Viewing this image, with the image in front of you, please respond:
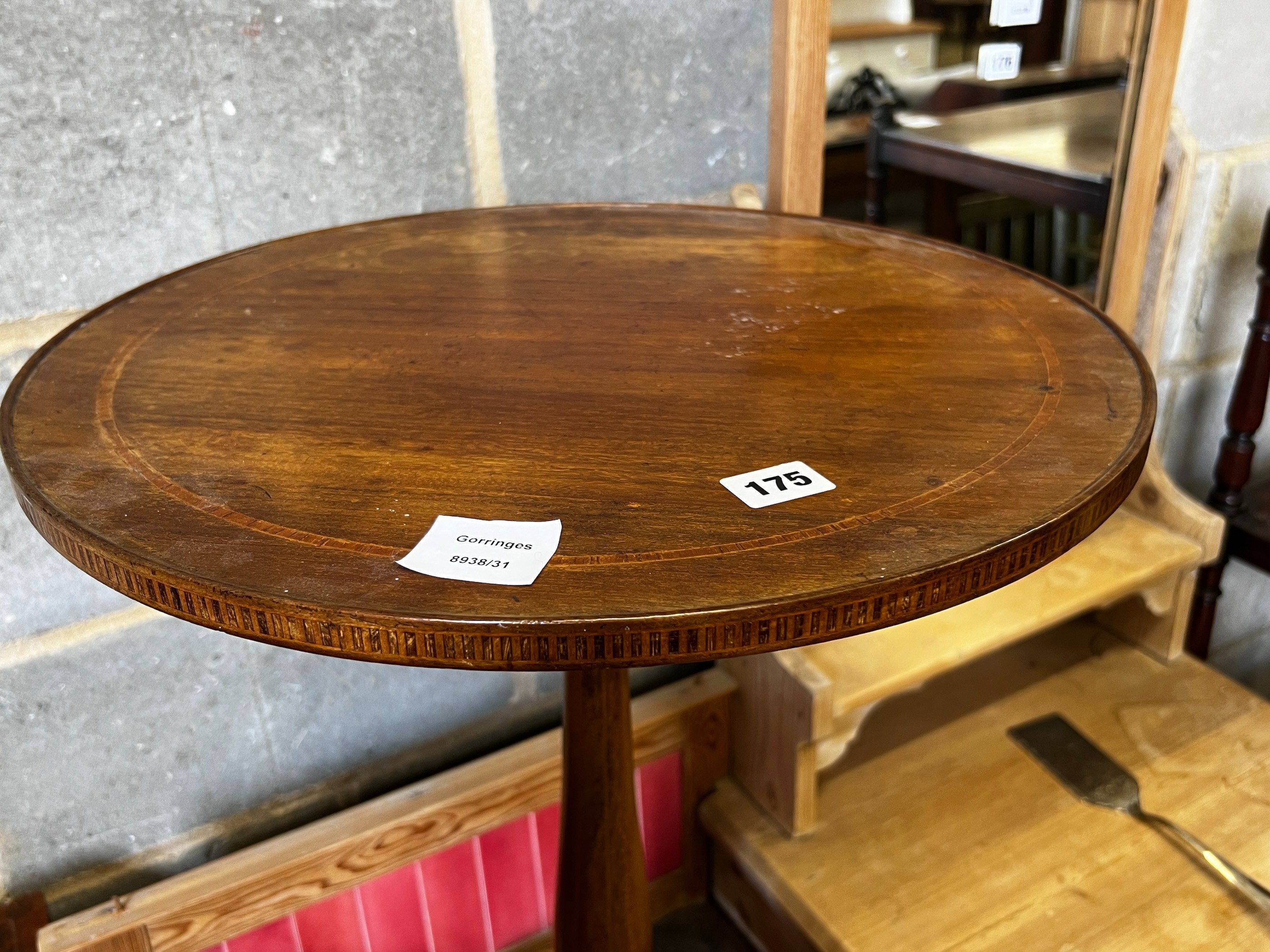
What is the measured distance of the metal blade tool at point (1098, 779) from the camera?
1433 mm

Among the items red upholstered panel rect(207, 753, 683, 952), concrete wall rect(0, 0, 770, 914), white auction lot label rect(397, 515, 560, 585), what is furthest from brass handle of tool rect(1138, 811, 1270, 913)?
white auction lot label rect(397, 515, 560, 585)

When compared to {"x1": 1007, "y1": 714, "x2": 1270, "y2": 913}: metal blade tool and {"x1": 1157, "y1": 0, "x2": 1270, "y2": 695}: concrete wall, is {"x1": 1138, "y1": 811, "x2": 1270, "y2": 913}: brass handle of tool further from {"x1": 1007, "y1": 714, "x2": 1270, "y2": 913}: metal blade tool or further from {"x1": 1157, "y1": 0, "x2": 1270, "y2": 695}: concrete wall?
{"x1": 1157, "y1": 0, "x2": 1270, "y2": 695}: concrete wall

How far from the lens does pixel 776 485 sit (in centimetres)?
71

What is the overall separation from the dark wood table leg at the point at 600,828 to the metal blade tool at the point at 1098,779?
765mm

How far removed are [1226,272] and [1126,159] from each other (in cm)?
46

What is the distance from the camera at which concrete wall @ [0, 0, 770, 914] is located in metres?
1.15

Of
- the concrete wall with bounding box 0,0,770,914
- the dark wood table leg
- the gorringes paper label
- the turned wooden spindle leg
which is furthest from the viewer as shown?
the turned wooden spindle leg

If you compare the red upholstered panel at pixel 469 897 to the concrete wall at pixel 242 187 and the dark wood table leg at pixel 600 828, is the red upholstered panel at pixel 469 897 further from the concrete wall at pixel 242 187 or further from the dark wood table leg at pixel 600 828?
the dark wood table leg at pixel 600 828

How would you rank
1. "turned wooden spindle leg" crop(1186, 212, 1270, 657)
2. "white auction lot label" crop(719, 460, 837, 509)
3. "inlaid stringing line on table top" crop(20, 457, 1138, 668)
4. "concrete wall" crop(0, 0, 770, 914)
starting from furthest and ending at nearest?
1. "turned wooden spindle leg" crop(1186, 212, 1270, 657)
2. "concrete wall" crop(0, 0, 770, 914)
3. "white auction lot label" crop(719, 460, 837, 509)
4. "inlaid stringing line on table top" crop(20, 457, 1138, 668)

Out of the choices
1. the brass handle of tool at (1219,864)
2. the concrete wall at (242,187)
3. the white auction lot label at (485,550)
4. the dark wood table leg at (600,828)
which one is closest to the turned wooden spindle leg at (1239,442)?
the brass handle of tool at (1219,864)

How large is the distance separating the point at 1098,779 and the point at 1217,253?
3.28ft

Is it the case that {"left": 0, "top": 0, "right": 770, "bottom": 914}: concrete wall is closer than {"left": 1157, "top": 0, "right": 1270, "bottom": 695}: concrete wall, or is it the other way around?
{"left": 0, "top": 0, "right": 770, "bottom": 914}: concrete wall

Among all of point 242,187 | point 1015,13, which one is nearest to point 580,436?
point 242,187

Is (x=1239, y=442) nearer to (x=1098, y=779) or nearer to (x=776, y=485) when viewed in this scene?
(x=1098, y=779)
